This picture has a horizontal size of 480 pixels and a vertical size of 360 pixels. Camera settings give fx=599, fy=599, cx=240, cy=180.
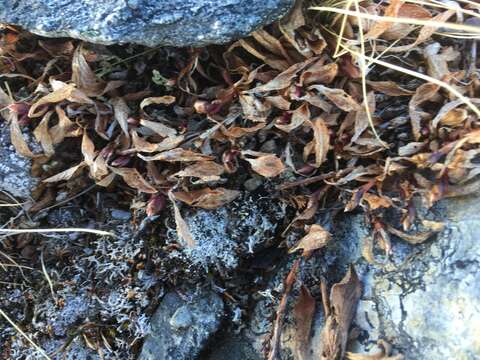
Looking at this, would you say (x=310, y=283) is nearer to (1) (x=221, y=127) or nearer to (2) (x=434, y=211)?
(2) (x=434, y=211)

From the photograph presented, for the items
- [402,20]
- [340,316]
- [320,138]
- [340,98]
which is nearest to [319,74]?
[340,98]

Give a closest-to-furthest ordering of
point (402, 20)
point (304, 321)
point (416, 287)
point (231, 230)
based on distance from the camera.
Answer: point (402, 20)
point (416, 287)
point (304, 321)
point (231, 230)

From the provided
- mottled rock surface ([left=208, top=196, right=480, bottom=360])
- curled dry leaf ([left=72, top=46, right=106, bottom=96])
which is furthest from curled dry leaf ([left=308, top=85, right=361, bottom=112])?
curled dry leaf ([left=72, top=46, right=106, bottom=96])

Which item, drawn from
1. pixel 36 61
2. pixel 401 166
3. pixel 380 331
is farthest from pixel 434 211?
pixel 36 61

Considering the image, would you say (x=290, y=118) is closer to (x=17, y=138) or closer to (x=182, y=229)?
(x=182, y=229)

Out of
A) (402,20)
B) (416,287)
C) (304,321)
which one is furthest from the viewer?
(304,321)

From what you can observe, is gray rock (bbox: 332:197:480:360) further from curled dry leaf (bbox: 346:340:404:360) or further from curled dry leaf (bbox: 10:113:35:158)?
curled dry leaf (bbox: 10:113:35:158)

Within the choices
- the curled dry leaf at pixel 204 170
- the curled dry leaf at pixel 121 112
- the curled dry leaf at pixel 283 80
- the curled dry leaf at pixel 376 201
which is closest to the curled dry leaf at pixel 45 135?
the curled dry leaf at pixel 121 112
